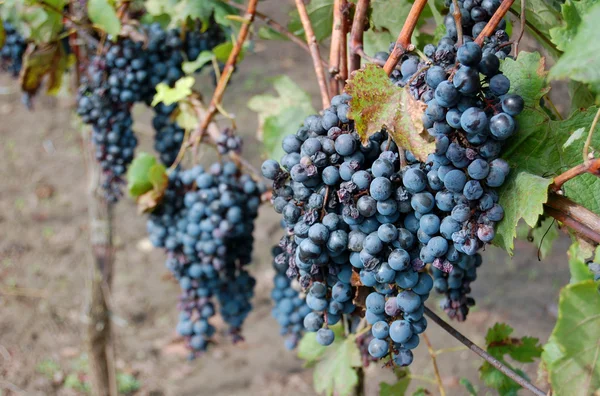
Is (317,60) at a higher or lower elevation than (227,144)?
higher

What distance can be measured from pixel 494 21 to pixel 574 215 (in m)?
0.26

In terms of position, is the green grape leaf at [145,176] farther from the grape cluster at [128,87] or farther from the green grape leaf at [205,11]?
the green grape leaf at [205,11]

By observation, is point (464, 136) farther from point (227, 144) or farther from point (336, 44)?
point (227, 144)

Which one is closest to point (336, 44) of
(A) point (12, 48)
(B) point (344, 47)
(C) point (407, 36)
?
(B) point (344, 47)

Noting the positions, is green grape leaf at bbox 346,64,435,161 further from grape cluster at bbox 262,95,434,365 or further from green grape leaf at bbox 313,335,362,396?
green grape leaf at bbox 313,335,362,396

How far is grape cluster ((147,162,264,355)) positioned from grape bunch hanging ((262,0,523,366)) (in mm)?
489

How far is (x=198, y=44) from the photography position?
1.51 meters

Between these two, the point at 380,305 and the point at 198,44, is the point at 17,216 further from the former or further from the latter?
the point at 380,305

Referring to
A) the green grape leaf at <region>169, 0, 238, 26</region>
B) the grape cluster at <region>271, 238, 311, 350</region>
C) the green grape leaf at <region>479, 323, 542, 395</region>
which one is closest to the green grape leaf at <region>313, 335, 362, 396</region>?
the grape cluster at <region>271, 238, 311, 350</region>

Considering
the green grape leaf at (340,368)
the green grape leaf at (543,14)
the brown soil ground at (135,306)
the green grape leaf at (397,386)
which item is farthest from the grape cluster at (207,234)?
the brown soil ground at (135,306)

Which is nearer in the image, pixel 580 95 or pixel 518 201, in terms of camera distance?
pixel 518 201

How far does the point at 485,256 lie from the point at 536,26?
126 inches

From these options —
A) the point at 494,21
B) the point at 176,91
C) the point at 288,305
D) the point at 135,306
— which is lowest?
the point at 135,306

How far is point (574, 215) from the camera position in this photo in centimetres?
69
